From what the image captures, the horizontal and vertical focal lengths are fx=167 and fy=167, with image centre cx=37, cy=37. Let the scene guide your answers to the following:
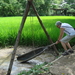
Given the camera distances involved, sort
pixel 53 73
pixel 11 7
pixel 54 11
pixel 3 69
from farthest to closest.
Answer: pixel 54 11 → pixel 11 7 → pixel 3 69 → pixel 53 73

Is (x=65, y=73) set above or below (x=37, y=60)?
above

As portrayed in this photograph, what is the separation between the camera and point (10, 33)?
6.93 metres

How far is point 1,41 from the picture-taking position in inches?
263

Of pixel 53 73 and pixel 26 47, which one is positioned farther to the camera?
pixel 26 47

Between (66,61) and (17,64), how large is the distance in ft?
4.47

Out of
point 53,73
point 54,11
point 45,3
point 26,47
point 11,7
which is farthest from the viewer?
point 54,11

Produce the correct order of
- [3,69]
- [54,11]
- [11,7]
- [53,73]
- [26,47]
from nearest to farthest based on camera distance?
[53,73], [3,69], [26,47], [11,7], [54,11]

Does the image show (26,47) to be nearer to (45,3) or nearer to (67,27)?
(67,27)

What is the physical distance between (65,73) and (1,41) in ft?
12.4

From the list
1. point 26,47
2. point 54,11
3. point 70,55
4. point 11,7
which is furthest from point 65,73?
point 54,11

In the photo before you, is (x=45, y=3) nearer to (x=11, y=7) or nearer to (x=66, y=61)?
(x=11, y=7)

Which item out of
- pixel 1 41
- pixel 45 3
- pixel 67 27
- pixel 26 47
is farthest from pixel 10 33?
pixel 45 3

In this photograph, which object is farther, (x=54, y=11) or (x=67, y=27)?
(x=54, y=11)

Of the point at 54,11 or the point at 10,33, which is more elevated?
the point at 10,33
